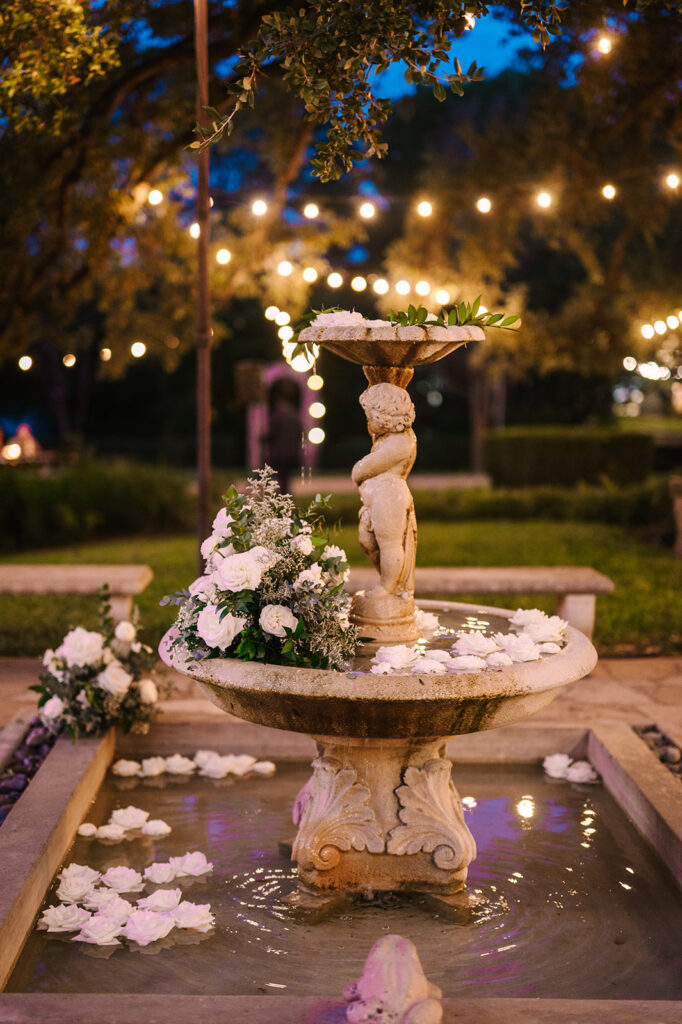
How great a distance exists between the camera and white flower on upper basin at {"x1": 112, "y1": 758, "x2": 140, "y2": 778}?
5.33m

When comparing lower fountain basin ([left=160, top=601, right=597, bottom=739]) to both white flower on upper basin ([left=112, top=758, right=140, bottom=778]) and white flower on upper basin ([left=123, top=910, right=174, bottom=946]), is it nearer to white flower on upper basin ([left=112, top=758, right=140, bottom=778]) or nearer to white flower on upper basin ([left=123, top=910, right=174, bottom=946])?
white flower on upper basin ([left=123, top=910, right=174, bottom=946])

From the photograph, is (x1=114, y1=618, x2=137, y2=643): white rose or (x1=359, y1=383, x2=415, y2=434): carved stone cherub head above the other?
(x1=359, y1=383, x2=415, y2=434): carved stone cherub head

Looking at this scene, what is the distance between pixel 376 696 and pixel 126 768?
2.20m

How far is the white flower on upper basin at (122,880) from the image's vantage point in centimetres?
410

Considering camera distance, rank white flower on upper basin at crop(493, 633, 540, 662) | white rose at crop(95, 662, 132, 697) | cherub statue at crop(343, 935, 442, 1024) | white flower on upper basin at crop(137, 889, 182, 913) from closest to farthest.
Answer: cherub statue at crop(343, 935, 442, 1024) → white flower on upper basin at crop(137, 889, 182, 913) → white flower on upper basin at crop(493, 633, 540, 662) → white rose at crop(95, 662, 132, 697)

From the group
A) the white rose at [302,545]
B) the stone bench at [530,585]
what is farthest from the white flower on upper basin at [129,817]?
A: the stone bench at [530,585]

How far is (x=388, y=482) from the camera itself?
4.30 metres

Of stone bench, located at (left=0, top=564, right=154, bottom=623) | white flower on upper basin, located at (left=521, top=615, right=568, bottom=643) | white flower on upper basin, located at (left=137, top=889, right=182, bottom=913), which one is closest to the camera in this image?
white flower on upper basin, located at (left=137, top=889, right=182, bottom=913)

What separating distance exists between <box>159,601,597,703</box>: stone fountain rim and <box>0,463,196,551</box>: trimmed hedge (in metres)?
11.2

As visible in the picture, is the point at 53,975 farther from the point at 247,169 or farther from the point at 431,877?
the point at 247,169

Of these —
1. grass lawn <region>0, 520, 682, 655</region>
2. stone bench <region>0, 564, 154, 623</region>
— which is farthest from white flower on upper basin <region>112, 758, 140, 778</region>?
stone bench <region>0, 564, 154, 623</region>

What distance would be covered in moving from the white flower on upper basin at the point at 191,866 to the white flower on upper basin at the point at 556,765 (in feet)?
6.24

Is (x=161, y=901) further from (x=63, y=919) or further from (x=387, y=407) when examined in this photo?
Result: (x=387, y=407)

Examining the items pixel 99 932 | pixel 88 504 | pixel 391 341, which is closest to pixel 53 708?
pixel 99 932
